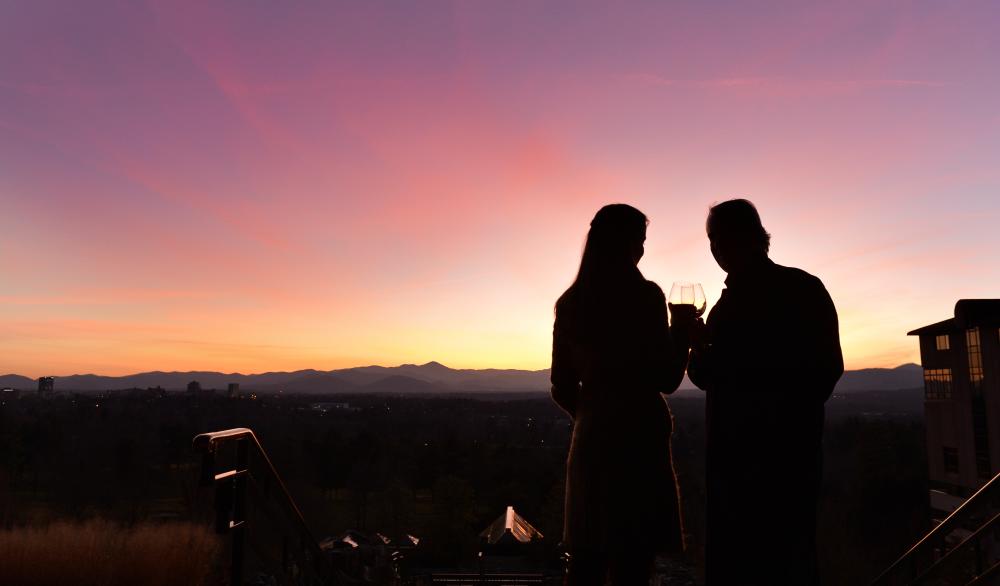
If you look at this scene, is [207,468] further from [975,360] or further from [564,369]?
[975,360]

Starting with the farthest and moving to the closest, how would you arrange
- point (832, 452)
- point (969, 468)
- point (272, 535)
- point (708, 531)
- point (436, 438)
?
1. point (436, 438)
2. point (832, 452)
3. point (969, 468)
4. point (272, 535)
5. point (708, 531)

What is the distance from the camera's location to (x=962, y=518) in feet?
13.7

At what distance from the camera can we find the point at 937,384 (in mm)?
27000

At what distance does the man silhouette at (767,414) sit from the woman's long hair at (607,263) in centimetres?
40

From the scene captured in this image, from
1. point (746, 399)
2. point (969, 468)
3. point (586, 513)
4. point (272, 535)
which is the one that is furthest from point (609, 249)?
point (969, 468)

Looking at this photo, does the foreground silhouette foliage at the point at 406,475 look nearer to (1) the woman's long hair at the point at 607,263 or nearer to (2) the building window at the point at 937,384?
(2) the building window at the point at 937,384

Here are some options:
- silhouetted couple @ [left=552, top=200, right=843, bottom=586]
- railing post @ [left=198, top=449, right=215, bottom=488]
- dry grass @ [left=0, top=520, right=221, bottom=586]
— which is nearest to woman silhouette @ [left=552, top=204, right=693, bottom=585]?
silhouetted couple @ [left=552, top=200, right=843, bottom=586]

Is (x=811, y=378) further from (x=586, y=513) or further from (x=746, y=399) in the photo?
(x=586, y=513)

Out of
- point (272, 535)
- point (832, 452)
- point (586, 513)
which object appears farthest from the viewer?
point (832, 452)

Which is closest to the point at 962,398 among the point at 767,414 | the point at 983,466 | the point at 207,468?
the point at 983,466

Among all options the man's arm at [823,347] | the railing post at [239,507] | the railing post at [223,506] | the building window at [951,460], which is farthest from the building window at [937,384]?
the railing post at [223,506]

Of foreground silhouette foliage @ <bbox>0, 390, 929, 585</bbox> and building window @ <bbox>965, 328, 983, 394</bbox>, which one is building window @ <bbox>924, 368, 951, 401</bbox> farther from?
foreground silhouette foliage @ <bbox>0, 390, 929, 585</bbox>

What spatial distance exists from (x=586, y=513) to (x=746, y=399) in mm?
703

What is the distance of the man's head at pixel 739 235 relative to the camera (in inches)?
100
